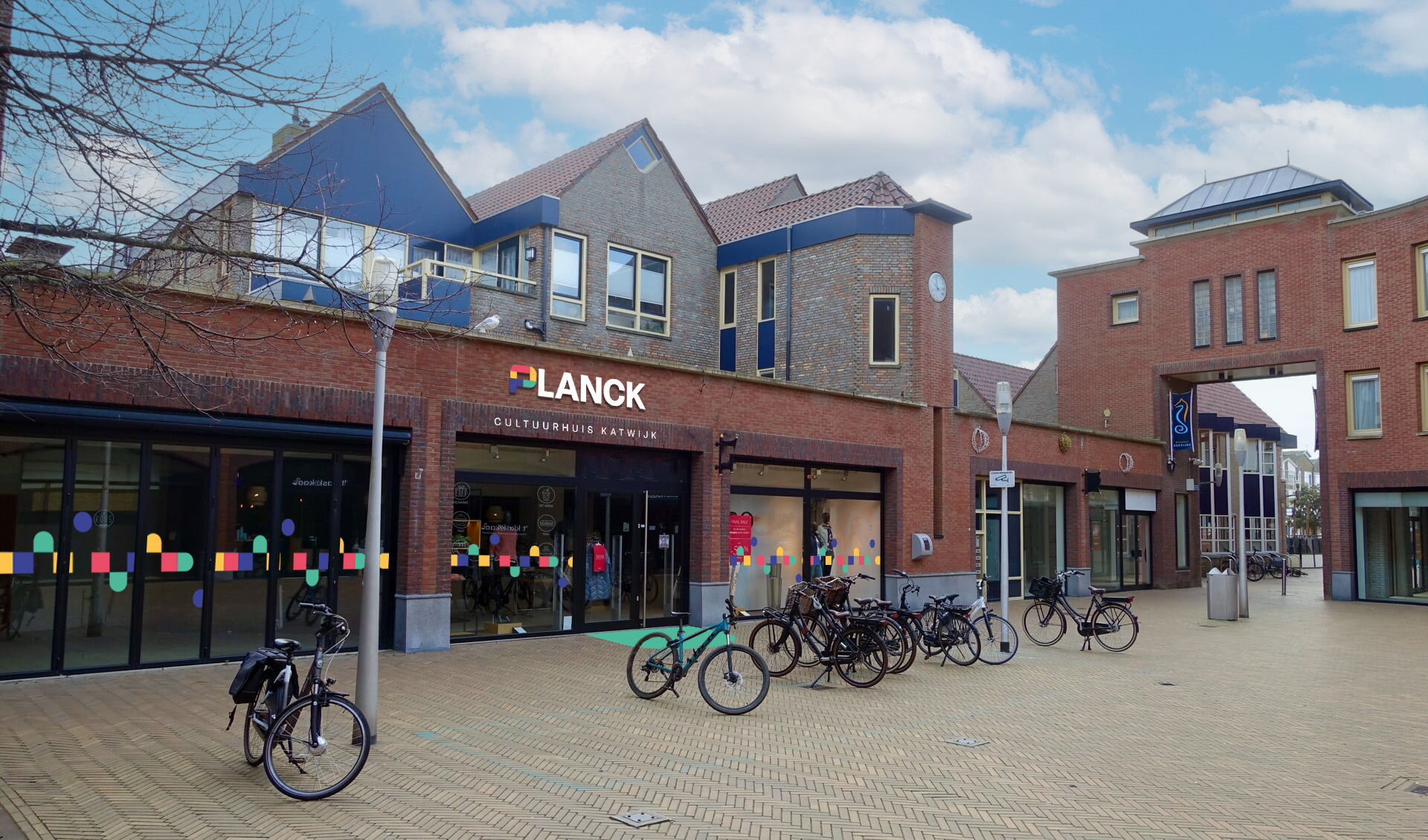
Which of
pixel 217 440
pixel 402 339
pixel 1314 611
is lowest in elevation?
pixel 1314 611

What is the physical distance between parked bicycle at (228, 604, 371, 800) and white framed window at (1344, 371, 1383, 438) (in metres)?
26.4

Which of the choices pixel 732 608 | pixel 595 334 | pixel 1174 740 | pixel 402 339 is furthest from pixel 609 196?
pixel 1174 740

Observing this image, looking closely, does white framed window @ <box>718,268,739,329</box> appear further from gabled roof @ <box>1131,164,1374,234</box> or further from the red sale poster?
gabled roof @ <box>1131,164,1374,234</box>

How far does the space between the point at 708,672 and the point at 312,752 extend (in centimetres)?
410

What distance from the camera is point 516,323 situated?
20.7 meters

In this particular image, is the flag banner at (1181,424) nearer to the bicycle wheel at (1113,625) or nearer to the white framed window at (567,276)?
the bicycle wheel at (1113,625)

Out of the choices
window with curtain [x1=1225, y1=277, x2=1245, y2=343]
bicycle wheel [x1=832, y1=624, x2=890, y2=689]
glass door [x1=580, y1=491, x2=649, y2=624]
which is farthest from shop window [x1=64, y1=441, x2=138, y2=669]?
window with curtain [x1=1225, y1=277, x2=1245, y2=343]

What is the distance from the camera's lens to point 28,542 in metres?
10.3

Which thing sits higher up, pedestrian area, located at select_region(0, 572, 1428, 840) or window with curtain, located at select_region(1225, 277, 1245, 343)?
window with curtain, located at select_region(1225, 277, 1245, 343)

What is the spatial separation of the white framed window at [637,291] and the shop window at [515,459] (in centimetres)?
751

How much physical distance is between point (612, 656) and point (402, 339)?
4.82m

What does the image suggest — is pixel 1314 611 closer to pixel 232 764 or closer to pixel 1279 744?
pixel 1279 744

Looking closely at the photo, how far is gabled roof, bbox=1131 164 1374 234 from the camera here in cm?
2883

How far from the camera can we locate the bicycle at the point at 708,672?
9.75m
